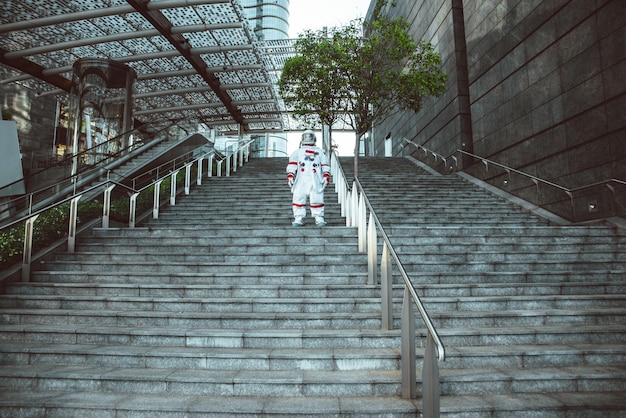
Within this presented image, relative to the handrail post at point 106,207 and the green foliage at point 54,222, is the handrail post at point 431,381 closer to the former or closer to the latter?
the green foliage at point 54,222

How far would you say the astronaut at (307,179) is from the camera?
7465mm

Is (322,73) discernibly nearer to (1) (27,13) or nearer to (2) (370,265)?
(2) (370,265)

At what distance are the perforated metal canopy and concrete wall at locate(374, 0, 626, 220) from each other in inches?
390

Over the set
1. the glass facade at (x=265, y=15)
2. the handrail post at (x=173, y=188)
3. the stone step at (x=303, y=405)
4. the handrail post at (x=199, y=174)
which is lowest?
the stone step at (x=303, y=405)

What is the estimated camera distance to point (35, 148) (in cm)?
2266

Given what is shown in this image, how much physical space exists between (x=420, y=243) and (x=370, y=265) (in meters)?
1.54

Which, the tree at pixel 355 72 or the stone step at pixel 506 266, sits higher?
the tree at pixel 355 72

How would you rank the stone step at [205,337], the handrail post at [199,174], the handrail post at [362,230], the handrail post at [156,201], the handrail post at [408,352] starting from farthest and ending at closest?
1. the handrail post at [199,174]
2. the handrail post at [156,201]
3. the handrail post at [362,230]
4. the stone step at [205,337]
5. the handrail post at [408,352]

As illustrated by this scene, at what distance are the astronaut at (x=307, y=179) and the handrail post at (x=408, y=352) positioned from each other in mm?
4241

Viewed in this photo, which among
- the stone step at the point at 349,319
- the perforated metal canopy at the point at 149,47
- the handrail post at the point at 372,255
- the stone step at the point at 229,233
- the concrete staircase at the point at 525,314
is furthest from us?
the perforated metal canopy at the point at 149,47

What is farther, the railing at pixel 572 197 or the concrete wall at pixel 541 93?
the concrete wall at pixel 541 93

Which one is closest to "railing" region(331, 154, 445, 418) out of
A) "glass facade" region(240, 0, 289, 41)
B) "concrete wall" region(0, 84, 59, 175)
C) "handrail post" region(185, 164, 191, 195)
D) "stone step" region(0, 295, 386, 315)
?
"stone step" region(0, 295, 386, 315)

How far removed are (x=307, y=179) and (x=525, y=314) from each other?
4.21 meters

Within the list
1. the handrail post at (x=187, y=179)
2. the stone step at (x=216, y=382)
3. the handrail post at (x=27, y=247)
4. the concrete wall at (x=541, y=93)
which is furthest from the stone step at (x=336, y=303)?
the handrail post at (x=187, y=179)
